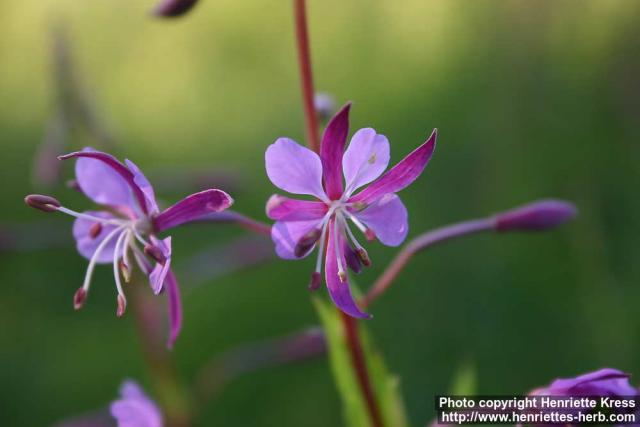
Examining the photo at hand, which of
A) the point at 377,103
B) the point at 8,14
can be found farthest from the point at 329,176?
the point at 8,14

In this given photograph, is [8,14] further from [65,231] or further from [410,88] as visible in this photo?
[65,231]

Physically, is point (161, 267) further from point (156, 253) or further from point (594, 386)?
point (594, 386)

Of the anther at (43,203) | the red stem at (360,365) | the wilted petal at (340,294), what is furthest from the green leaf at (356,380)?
the anther at (43,203)

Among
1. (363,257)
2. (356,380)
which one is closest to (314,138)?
(363,257)

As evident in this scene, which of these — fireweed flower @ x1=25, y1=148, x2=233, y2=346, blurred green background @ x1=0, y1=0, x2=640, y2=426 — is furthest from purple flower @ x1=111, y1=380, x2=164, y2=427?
blurred green background @ x1=0, y1=0, x2=640, y2=426

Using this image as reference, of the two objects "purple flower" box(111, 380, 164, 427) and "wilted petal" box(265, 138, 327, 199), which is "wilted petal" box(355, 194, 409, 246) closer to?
"wilted petal" box(265, 138, 327, 199)
